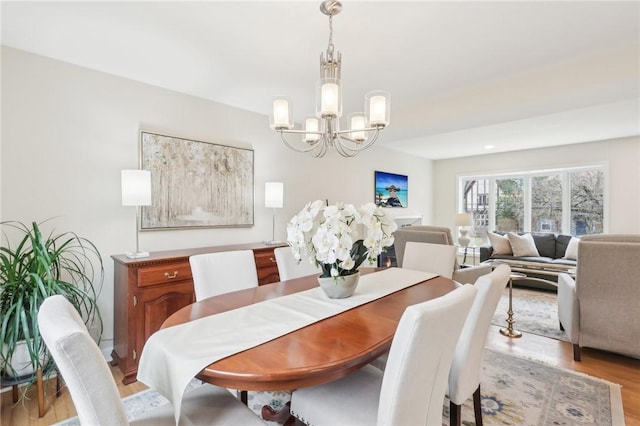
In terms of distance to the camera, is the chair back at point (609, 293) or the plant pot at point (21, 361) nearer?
the plant pot at point (21, 361)

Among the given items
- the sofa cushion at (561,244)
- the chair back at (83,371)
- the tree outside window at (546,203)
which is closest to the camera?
the chair back at (83,371)

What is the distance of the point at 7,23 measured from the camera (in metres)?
1.89

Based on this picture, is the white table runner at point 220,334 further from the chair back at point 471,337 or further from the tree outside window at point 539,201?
the tree outside window at point 539,201

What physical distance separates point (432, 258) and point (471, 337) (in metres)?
1.36

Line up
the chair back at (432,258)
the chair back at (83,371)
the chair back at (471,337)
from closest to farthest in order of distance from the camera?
the chair back at (83,371), the chair back at (471,337), the chair back at (432,258)

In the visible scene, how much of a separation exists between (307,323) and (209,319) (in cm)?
44

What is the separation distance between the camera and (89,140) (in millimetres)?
2434

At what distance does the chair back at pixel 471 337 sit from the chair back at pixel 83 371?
4.28 ft

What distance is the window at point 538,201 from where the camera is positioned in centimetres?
528

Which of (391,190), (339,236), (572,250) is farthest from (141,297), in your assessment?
(572,250)

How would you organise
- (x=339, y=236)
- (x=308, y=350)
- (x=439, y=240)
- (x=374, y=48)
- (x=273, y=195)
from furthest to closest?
(x=439, y=240) → (x=273, y=195) → (x=374, y=48) → (x=339, y=236) → (x=308, y=350)

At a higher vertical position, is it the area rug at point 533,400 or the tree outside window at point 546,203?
the tree outside window at point 546,203

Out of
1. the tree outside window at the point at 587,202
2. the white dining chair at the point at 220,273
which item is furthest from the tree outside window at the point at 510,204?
the white dining chair at the point at 220,273

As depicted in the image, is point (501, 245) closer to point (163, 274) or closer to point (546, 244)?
point (546, 244)
